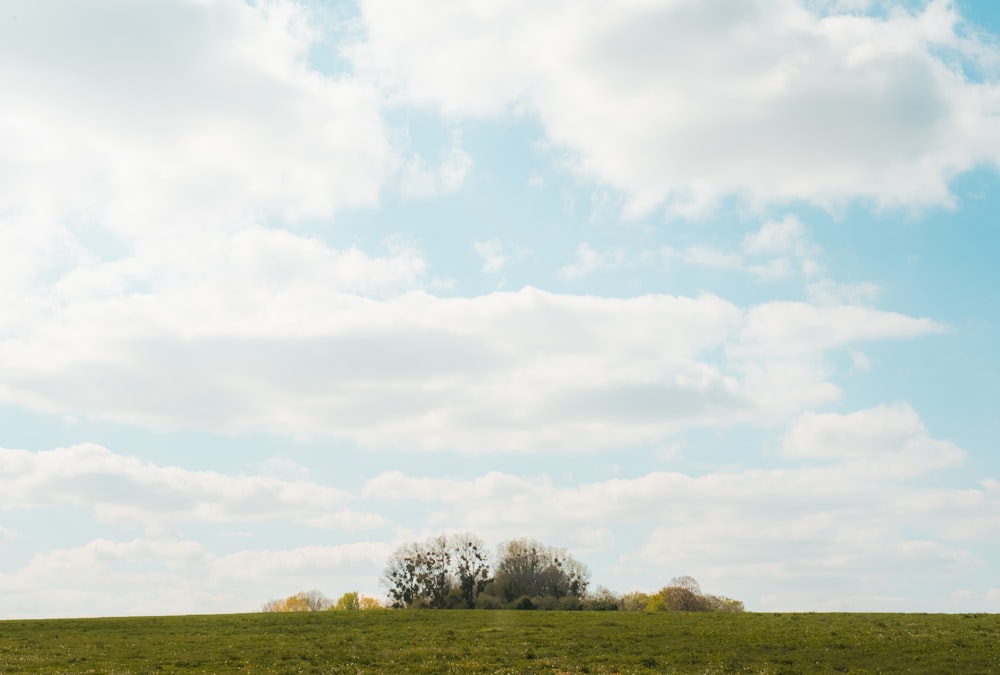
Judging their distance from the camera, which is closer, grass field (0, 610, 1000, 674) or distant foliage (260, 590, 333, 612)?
grass field (0, 610, 1000, 674)

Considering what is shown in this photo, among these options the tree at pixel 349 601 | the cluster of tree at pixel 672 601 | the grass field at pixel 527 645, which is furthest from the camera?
the tree at pixel 349 601

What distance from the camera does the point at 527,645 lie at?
1864 inches

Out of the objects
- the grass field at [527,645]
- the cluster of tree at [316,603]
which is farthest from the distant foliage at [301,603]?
the grass field at [527,645]

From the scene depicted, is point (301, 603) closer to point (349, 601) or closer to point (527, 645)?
point (349, 601)

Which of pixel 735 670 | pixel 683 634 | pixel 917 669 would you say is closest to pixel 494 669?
pixel 735 670

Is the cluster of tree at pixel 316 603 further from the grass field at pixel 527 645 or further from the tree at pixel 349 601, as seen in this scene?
the grass field at pixel 527 645

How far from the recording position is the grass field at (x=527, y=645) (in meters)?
42.0

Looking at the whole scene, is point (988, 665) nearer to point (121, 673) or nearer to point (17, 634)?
point (121, 673)

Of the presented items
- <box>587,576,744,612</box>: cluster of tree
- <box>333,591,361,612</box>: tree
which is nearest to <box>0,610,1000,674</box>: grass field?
<box>587,576,744,612</box>: cluster of tree

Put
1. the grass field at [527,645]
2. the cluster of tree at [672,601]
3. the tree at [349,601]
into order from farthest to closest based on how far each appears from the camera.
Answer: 1. the tree at [349,601]
2. the cluster of tree at [672,601]
3. the grass field at [527,645]

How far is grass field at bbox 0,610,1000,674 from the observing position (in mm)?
42000

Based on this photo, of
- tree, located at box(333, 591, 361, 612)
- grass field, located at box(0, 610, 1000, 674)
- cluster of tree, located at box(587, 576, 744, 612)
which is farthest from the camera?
tree, located at box(333, 591, 361, 612)

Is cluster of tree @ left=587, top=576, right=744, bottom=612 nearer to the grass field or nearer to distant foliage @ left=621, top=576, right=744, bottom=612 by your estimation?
distant foliage @ left=621, top=576, right=744, bottom=612

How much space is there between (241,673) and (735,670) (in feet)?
78.5
